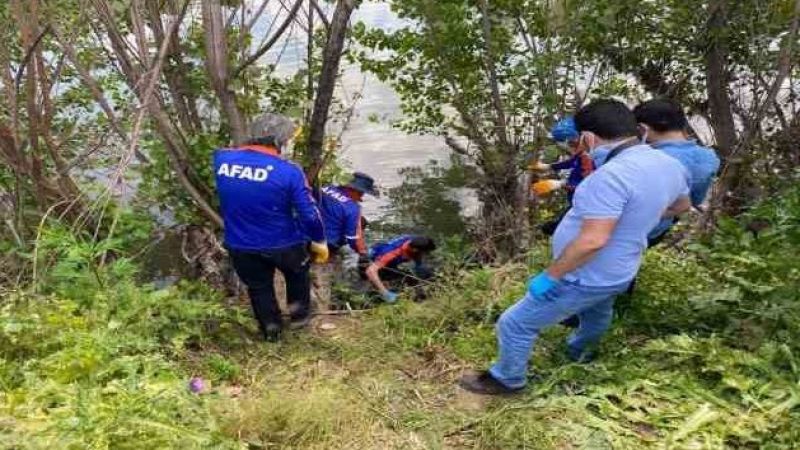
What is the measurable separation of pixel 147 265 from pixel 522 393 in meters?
6.88

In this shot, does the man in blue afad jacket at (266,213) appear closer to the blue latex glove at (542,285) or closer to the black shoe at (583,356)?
the blue latex glove at (542,285)

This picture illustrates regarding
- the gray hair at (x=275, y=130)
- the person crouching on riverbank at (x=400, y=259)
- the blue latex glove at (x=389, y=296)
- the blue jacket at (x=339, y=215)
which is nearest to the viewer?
the gray hair at (x=275, y=130)

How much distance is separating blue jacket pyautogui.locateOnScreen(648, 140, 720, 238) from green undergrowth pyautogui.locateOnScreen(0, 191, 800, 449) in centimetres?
43

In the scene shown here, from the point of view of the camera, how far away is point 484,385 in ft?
12.5

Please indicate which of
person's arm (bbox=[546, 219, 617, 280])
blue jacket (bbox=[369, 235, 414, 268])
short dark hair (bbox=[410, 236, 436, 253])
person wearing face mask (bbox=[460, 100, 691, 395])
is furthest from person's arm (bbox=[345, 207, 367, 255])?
person's arm (bbox=[546, 219, 617, 280])

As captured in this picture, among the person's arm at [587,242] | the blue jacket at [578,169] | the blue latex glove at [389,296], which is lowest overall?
the blue latex glove at [389,296]

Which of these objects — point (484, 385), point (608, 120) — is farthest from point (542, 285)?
point (608, 120)

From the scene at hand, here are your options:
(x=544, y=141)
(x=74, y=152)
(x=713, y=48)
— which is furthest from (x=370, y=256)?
(x=713, y=48)

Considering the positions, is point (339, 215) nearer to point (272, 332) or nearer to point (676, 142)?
point (272, 332)

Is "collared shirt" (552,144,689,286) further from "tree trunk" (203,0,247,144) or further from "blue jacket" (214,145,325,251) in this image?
"tree trunk" (203,0,247,144)

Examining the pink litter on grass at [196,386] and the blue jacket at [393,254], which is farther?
the blue jacket at [393,254]

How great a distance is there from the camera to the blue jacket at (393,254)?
708 centimetres

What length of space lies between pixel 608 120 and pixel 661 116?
95 cm

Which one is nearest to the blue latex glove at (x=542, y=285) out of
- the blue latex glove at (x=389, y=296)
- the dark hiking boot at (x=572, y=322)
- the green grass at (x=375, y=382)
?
the green grass at (x=375, y=382)
